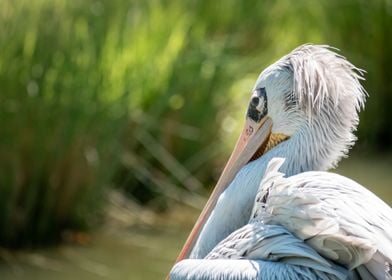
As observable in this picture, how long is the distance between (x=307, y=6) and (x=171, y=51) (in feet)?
8.43

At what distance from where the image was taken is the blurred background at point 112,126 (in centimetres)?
811

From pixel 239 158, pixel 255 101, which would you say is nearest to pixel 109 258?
pixel 239 158

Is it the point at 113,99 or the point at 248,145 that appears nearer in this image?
the point at 248,145

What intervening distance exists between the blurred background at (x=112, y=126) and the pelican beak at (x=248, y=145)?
104 inches

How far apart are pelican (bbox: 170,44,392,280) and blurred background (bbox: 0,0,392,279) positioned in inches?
108

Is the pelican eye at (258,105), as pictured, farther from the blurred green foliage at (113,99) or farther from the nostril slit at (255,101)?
the blurred green foliage at (113,99)

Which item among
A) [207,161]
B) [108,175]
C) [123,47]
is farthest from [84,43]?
[207,161]

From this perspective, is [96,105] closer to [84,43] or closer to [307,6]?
[84,43]

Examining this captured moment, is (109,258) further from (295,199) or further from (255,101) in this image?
(295,199)

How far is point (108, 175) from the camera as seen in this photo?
8.52 m

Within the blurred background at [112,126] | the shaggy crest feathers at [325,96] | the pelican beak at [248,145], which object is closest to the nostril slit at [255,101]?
the pelican beak at [248,145]

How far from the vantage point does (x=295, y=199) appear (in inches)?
182

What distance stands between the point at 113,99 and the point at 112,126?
0.20 meters

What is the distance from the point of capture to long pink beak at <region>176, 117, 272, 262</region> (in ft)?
18.1
